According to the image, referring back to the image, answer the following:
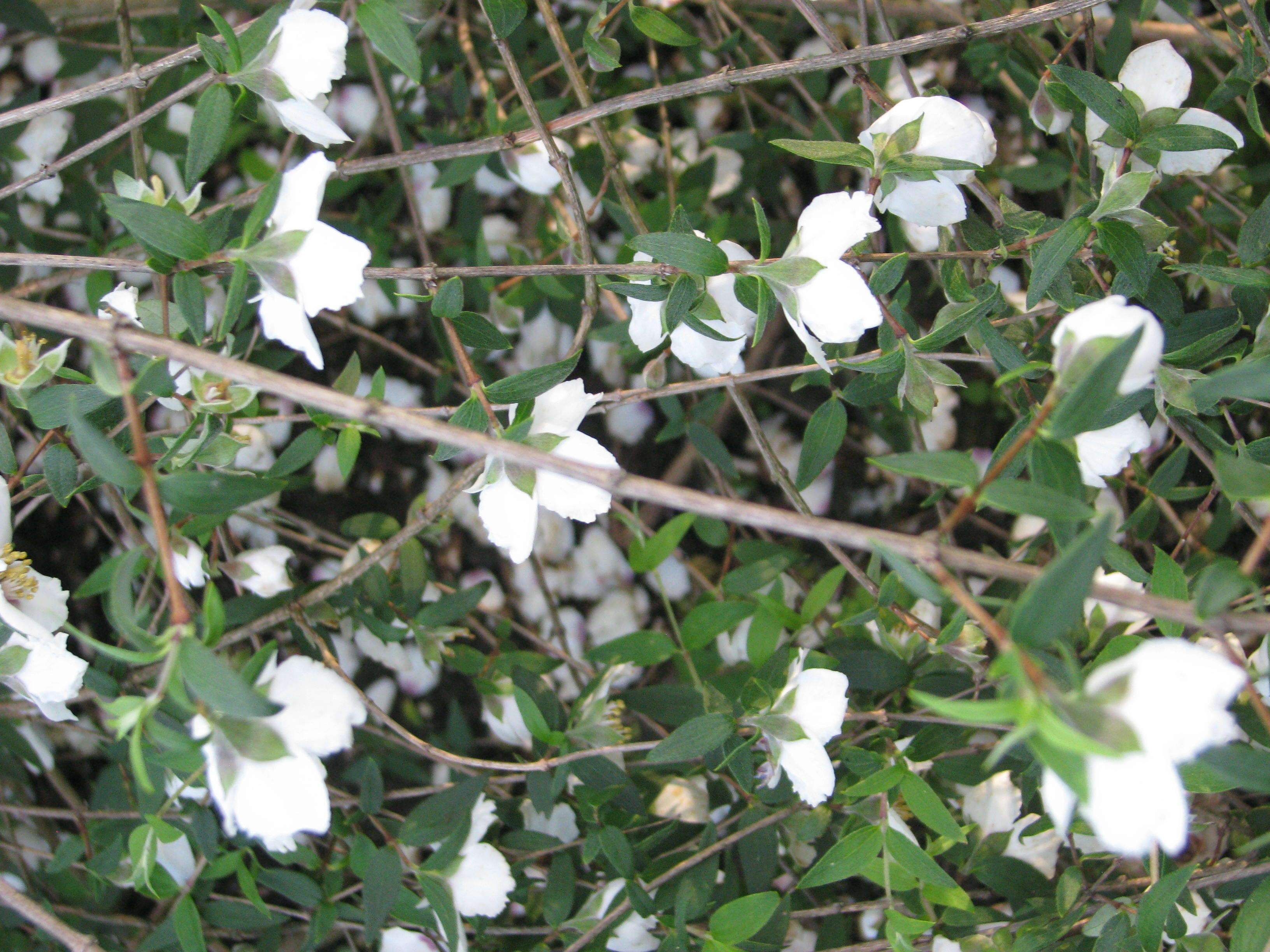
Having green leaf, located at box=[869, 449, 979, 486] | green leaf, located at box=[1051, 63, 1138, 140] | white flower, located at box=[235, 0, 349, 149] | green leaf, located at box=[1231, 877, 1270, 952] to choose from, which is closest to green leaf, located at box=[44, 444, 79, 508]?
white flower, located at box=[235, 0, 349, 149]

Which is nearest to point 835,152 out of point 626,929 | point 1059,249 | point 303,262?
point 1059,249

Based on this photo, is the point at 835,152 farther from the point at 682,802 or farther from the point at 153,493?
the point at 682,802

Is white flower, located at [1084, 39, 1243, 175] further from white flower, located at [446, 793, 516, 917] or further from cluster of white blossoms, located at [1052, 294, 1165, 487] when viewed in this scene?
white flower, located at [446, 793, 516, 917]

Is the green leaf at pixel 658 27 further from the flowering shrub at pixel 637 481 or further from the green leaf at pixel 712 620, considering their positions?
the green leaf at pixel 712 620

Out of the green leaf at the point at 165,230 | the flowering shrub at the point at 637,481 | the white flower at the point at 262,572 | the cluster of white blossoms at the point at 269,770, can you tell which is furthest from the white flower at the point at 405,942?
the green leaf at the point at 165,230

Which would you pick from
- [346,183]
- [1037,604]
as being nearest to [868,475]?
[346,183]

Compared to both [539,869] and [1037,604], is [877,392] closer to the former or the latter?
[1037,604]
